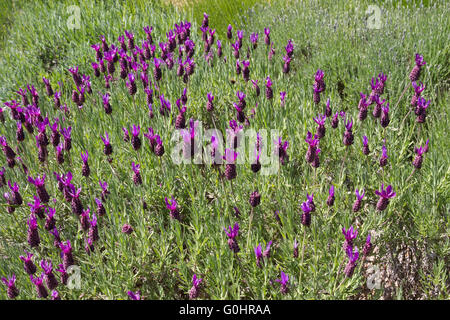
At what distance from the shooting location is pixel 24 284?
1.96m

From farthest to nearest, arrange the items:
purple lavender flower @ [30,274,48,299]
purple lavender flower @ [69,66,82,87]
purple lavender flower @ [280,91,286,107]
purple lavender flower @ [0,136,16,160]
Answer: purple lavender flower @ [69,66,82,87], purple lavender flower @ [280,91,286,107], purple lavender flower @ [0,136,16,160], purple lavender flower @ [30,274,48,299]

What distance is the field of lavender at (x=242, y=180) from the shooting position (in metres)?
1.96

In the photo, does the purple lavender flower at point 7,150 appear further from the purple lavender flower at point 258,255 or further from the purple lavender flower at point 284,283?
the purple lavender flower at point 284,283

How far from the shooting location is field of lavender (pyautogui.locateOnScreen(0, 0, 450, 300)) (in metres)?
1.96

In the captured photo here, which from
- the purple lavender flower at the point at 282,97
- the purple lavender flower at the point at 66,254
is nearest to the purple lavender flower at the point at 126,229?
the purple lavender flower at the point at 66,254

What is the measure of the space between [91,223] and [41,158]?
2.44 feet

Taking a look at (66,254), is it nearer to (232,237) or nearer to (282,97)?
(232,237)

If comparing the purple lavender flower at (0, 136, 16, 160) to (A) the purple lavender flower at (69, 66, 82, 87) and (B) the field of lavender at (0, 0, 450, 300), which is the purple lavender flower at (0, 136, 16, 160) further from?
(A) the purple lavender flower at (69, 66, 82, 87)

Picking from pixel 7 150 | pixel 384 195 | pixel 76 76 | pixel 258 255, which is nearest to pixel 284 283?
pixel 258 255

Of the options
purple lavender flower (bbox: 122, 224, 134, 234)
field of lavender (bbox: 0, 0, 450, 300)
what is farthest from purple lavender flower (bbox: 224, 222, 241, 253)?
purple lavender flower (bbox: 122, 224, 134, 234)

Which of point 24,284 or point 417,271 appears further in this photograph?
point 417,271

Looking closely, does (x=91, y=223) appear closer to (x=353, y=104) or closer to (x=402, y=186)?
(x=402, y=186)

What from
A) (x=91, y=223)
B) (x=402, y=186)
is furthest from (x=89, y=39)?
(x=402, y=186)

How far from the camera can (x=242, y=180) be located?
2.43 m
